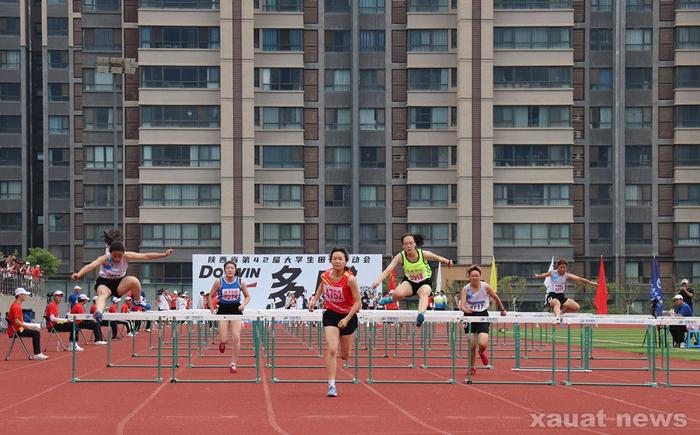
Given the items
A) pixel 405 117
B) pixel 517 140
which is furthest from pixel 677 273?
pixel 405 117

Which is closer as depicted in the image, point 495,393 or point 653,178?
point 495,393

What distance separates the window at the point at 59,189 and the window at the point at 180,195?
21248 millimetres

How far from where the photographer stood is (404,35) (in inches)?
2938

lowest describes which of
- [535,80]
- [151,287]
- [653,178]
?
[151,287]

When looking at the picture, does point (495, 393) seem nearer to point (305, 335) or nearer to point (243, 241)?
point (305, 335)

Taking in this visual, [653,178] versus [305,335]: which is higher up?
[653,178]

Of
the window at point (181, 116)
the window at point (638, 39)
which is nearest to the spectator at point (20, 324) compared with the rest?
the window at point (181, 116)

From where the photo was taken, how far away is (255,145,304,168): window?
74.2 m

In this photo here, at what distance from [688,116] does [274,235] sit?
26.7 m

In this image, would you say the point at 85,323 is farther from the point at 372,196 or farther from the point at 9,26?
the point at 9,26

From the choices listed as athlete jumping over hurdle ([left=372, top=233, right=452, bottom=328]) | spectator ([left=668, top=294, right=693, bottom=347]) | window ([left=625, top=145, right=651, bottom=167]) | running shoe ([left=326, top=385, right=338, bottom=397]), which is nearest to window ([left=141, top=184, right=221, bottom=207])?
window ([left=625, top=145, right=651, bottom=167])

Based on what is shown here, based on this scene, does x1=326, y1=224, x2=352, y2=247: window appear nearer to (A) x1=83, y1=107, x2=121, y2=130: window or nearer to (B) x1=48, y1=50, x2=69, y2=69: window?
(A) x1=83, y1=107, x2=121, y2=130: window

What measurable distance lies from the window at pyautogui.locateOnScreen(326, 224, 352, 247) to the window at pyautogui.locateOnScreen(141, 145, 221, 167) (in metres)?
8.40

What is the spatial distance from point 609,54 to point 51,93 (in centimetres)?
4244
